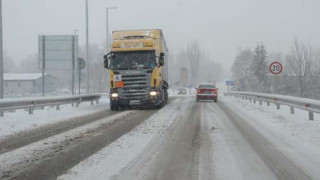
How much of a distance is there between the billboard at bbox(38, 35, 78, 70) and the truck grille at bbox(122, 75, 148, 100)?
1004cm

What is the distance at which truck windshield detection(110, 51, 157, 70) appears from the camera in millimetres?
21078

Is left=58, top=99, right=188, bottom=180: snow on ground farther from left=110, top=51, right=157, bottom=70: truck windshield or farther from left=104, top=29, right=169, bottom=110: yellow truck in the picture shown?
left=110, top=51, right=157, bottom=70: truck windshield

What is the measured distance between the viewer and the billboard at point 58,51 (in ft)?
95.6

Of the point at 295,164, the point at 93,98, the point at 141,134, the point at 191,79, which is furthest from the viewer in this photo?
the point at 191,79

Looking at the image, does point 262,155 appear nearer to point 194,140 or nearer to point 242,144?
point 242,144

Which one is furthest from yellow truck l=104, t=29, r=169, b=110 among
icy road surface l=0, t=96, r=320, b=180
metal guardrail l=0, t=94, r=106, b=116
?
icy road surface l=0, t=96, r=320, b=180

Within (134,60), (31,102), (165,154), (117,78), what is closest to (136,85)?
(117,78)

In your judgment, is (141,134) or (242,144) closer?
(242,144)

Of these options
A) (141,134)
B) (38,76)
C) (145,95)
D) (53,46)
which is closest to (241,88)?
(38,76)

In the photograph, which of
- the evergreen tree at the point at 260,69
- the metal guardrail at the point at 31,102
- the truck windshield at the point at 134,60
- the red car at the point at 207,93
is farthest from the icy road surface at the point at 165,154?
the evergreen tree at the point at 260,69

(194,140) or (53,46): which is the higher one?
(53,46)

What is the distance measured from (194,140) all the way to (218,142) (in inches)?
25.2

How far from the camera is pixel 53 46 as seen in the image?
2919cm

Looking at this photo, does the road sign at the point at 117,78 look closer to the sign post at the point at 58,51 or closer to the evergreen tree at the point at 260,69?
the sign post at the point at 58,51
